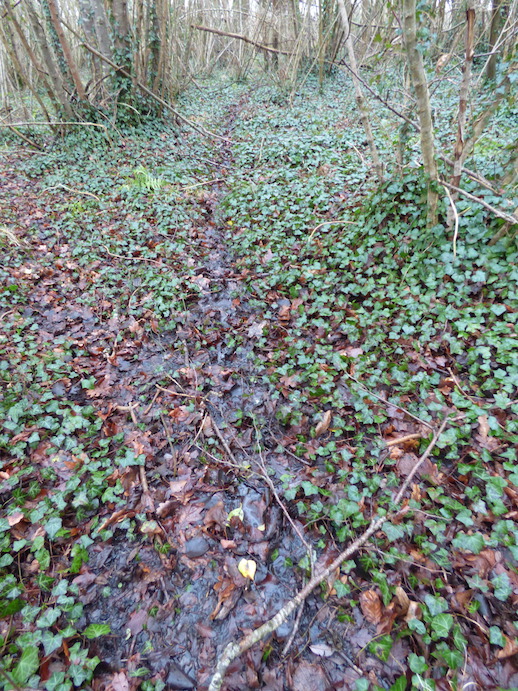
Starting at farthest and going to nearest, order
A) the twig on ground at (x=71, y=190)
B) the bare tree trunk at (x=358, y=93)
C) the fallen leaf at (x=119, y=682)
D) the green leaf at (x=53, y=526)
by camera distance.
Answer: the twig on ground at (x=71, y=190) → the bare tree trunk at (x=358, y=93) → the green leaf at (x=53, y=526) → the fallen leaf at (x=119, y=682)

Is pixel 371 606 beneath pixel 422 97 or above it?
beneath

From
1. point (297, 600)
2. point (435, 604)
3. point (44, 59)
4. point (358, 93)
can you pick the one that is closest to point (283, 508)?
point (297, 600)

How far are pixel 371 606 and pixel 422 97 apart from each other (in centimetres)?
397

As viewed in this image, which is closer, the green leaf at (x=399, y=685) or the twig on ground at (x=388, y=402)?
the green leaf at (x=399, y=685)

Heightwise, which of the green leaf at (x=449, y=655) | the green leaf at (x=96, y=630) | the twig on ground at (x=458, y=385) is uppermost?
the twig on ground at (x=458, y=385)

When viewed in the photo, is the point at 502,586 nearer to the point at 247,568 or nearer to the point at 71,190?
the point at 247,568

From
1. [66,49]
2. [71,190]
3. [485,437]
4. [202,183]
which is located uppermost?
[66,49]

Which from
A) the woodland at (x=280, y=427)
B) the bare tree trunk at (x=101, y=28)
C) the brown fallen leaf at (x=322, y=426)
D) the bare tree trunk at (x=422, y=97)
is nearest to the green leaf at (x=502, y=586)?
the woodland at (x=280, y=427)

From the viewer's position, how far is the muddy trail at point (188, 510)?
1.82m

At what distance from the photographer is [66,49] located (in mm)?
7125

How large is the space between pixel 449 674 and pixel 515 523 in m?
0.87

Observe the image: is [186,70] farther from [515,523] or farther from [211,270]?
[515,523]

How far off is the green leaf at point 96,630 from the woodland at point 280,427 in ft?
0.03

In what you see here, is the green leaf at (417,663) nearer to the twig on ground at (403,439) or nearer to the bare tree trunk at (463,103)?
the twig on ground at (403,439)
